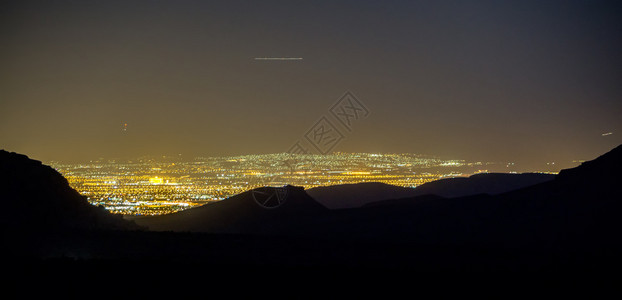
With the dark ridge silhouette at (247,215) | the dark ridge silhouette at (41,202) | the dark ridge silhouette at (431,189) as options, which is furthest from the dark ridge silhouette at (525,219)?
the dark ridge silhouette at (431,189)

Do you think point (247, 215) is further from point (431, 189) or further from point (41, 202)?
point (431, 189)

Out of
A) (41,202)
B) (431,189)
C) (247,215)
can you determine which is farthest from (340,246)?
(431,189)

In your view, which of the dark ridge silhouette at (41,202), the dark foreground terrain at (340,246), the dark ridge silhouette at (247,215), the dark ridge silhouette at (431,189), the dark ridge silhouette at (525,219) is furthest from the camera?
the dark ridge silhouette at (431,189)

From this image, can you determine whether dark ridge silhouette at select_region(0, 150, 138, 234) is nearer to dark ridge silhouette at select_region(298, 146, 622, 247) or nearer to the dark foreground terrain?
the dark foreground terrain

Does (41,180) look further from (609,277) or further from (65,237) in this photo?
(609,277)

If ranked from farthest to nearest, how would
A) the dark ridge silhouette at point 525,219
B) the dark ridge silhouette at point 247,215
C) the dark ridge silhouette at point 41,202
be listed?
1. the dark ridge silhouette at point 247,215
2. the dark ridge silhouette at point 41,202
3. the dark ridge silhouette at point 525,219

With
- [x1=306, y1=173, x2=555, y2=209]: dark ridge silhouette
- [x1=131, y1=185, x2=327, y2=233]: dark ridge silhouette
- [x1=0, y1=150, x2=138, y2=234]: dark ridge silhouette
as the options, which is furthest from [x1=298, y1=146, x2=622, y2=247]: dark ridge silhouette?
[x1=306, y1=173, x2=555, y2=209]: dark ridge silhouette

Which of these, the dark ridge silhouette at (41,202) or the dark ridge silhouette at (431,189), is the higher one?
the dark ridge silhouette at (41,202)

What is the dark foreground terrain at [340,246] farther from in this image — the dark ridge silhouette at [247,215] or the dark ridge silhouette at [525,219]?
the dark ridge silhouette at [247,215]
